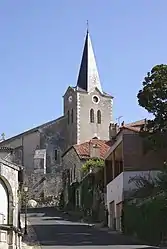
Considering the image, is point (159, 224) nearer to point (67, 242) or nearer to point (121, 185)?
point (67, 242)

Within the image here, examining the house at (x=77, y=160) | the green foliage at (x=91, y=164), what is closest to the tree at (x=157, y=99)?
the green foliage at (x=91, y=164)

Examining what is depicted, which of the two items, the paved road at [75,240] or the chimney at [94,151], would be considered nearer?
the paved road at [75,240]

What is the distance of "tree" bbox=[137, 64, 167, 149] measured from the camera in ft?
112

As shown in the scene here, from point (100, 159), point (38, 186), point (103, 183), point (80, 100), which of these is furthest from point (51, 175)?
point (103, 183)

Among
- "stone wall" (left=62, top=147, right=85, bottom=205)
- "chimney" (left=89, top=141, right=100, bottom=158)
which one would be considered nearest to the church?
"stone wall" (left=62, top=147, right=85, bottom=205)

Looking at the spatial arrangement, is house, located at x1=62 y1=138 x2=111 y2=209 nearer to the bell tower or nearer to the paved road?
the bell tower

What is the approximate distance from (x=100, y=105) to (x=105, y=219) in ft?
154

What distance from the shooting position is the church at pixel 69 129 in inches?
3487

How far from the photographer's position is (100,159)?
61344 millimetres

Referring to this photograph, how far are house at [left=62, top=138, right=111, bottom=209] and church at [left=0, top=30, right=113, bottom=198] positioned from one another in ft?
50.4

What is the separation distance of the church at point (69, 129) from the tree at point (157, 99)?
2063 inches

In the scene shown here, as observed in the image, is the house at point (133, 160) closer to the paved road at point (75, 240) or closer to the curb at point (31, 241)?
the paved road at point (75, 240)

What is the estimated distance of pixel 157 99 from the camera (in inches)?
1345

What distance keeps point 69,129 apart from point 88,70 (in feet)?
34.1
